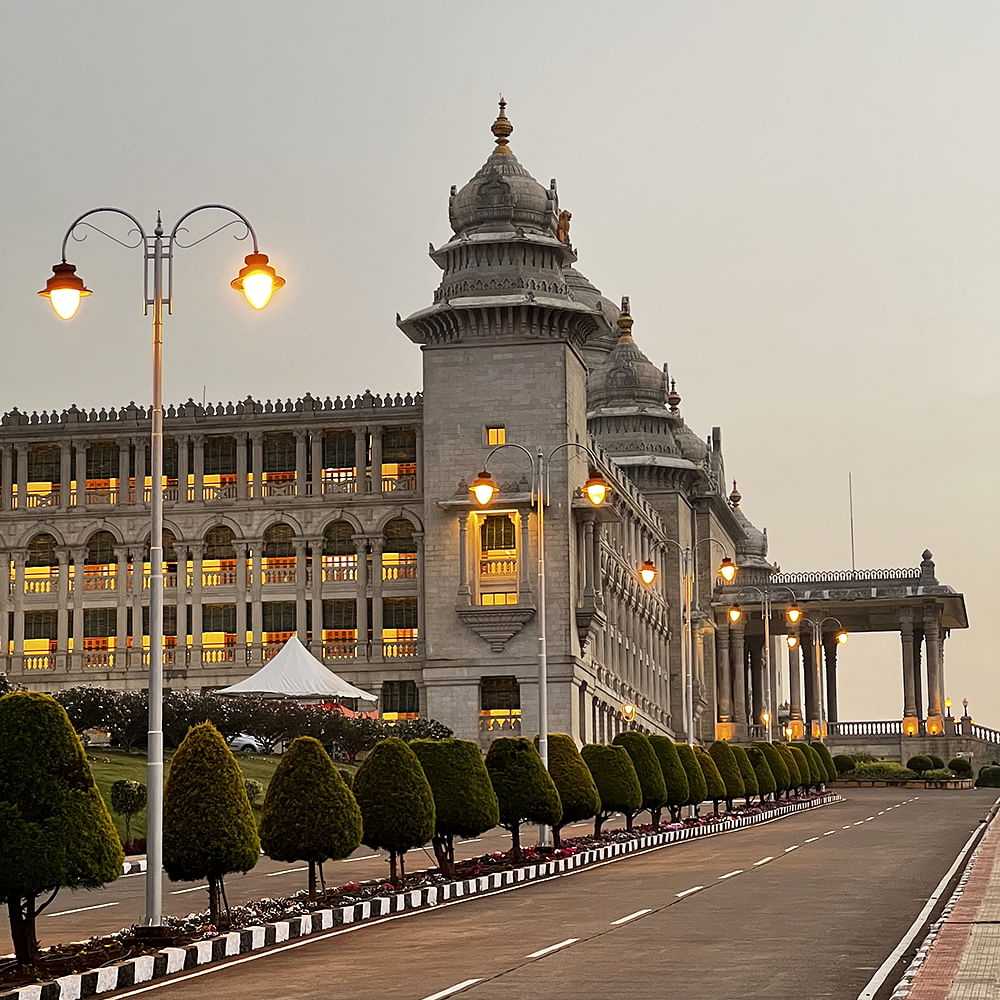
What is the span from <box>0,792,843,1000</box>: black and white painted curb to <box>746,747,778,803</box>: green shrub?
22003 mm

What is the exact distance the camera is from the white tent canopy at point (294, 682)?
69938mm

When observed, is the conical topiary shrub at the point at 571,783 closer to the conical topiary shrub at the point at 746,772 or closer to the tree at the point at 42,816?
the tree at the point at 42,816

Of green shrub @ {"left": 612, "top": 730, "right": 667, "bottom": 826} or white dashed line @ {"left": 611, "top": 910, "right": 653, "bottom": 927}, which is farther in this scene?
green shrub @ {"left": 612, "top": 730, "right": 667, "bottom": 826}

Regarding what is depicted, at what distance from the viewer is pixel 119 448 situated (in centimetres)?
9188

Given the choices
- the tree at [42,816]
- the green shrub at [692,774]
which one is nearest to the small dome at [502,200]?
the green shrub at [692,774]

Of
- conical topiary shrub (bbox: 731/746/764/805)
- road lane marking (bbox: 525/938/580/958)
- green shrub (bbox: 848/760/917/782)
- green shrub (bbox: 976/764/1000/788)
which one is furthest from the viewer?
green shrub (bbox: 976/764/1000/788)

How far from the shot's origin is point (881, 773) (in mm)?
98750

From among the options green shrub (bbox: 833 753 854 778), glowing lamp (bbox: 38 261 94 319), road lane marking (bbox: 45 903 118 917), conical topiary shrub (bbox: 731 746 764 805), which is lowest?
road lane marking (bbox: 45 903 118 917)

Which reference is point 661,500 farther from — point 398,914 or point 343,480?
point 398,914

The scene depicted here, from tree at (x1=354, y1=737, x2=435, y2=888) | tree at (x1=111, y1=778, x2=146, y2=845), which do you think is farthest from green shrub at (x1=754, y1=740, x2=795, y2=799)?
tree at (x1=354, y1=737, x2=435, y2=888)

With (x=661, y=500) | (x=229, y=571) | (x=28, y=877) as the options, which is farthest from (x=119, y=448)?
(x=28, y=877)

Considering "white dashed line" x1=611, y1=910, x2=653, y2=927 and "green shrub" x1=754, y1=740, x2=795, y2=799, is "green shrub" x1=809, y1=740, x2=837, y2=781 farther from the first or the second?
"white dashed line" x1=611, y1=910, x2=653, y2=927

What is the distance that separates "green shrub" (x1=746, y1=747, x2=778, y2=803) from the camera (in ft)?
214

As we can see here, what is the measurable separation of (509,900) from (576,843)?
1225 centimetres
